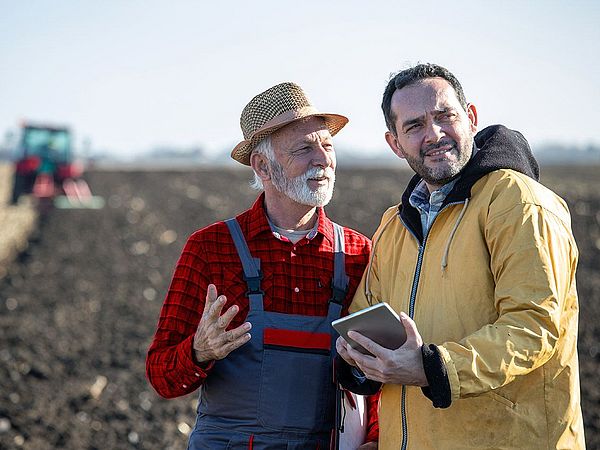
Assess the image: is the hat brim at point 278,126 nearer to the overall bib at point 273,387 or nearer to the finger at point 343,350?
the overall bib at point 273,387

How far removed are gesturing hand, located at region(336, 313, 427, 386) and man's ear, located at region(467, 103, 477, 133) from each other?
805 millimetres

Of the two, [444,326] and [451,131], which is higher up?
[451,131]

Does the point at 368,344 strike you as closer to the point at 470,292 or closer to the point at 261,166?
the point at 470,292

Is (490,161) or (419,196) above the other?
(490,161)

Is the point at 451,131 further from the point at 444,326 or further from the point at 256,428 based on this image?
the point at 256,428

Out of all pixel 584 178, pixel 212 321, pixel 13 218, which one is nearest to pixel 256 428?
pixel 212 321

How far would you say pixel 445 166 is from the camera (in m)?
2.68

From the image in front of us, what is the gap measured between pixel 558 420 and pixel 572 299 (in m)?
0.37

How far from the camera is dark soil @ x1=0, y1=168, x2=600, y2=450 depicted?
20.1 ft

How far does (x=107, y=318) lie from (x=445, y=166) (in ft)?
22.9

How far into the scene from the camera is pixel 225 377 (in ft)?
10.1

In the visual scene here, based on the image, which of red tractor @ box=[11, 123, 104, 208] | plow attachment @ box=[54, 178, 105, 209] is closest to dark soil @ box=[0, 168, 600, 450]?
plow attachment @ box=[54, 178, 105, 209]

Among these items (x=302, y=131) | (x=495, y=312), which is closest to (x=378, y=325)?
(x=495, y=312)

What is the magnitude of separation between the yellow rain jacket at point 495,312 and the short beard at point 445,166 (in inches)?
1.3
